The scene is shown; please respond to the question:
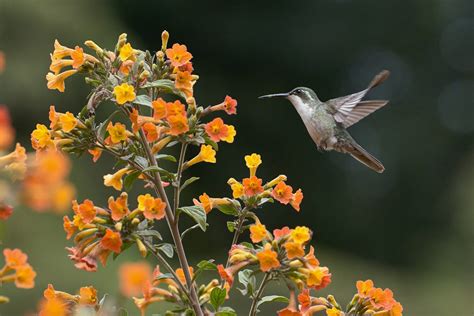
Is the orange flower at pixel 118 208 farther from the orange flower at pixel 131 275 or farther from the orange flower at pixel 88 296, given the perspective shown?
the orange flower at pixel 131 275

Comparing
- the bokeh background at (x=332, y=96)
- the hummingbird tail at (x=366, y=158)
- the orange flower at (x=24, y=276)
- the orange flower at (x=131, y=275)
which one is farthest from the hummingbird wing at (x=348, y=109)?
the bokeh background at (x=332, y=96)

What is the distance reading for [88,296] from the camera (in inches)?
80.8

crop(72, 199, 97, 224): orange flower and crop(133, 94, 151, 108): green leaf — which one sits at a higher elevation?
crop(133, 94, 151, 108): green leaf

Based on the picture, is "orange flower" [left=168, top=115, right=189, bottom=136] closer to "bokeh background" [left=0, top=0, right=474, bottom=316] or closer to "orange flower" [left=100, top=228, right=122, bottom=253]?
"orange flower" [left=100, top=228, right=122, bottom=253]

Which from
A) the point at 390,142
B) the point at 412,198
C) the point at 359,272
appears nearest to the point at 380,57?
the point at 390,142

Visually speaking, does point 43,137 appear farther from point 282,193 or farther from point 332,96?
point 332,96

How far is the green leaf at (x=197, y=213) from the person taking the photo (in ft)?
Answer: 7.05

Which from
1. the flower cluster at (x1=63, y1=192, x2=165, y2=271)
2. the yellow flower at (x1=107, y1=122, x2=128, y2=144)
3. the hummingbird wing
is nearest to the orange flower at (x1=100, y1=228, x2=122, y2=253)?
the flower cluster at (x1=63, y1=192, x2=165, y2=271)

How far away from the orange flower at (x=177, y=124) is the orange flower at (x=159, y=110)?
23mm

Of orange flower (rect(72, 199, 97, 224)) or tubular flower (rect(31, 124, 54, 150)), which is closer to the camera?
orange flower (rect(72, 199, 97, 224))

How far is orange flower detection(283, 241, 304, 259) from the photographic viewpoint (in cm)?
203

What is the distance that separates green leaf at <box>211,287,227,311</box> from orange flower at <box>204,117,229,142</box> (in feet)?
1.41

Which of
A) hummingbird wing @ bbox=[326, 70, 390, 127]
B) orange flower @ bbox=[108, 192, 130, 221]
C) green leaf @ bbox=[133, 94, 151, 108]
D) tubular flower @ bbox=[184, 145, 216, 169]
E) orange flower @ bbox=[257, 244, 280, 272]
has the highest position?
hummingbird wing @ bbox=[326, 70, 390, 127]

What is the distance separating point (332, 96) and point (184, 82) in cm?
1435
